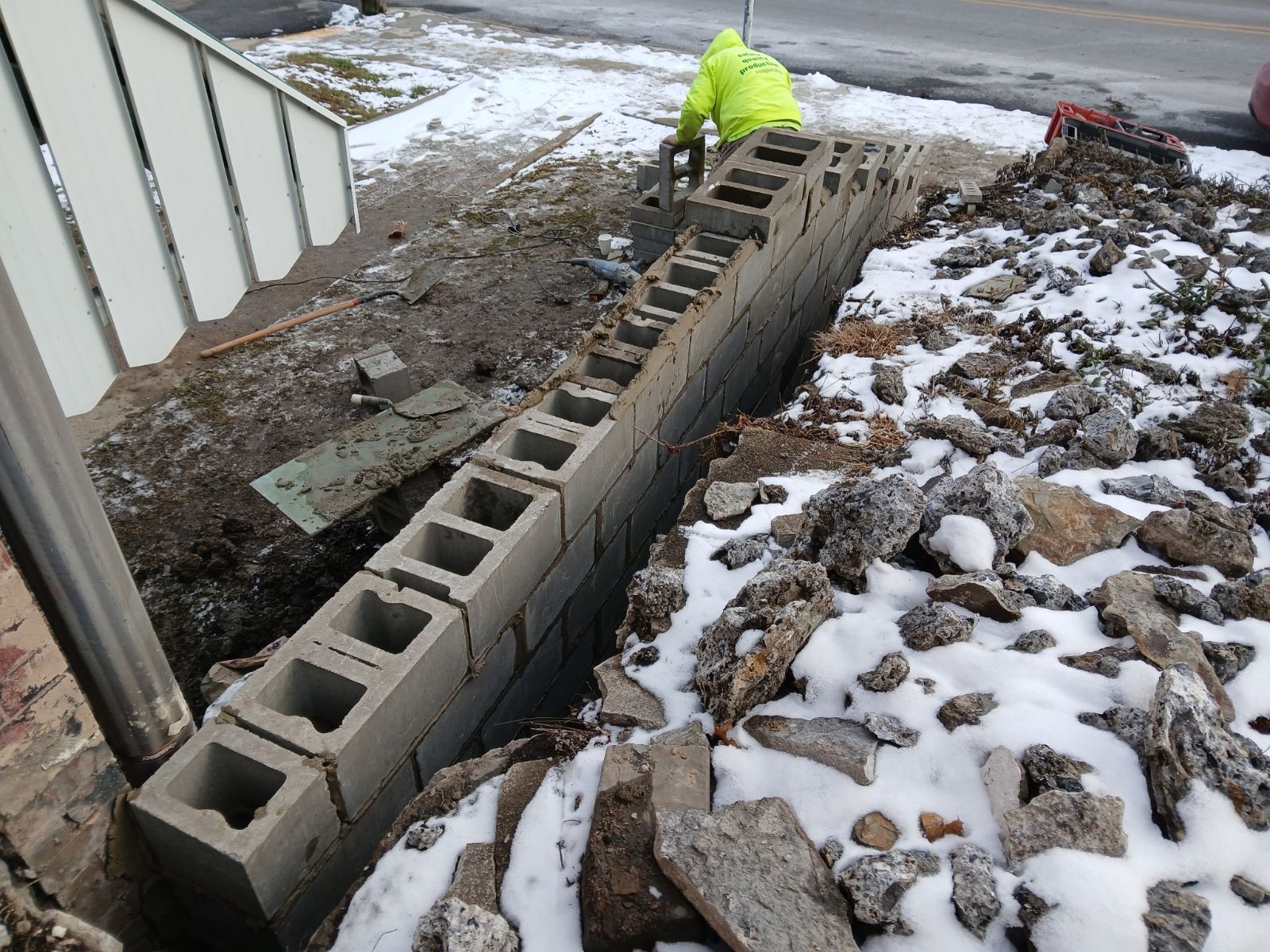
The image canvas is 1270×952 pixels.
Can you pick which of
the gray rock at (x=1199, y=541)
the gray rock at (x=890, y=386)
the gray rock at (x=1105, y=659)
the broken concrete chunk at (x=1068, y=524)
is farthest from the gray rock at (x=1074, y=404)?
the gray rock at (x=1105, y=659)

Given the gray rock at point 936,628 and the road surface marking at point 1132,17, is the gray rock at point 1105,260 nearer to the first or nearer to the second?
the gray rock at point 936,628

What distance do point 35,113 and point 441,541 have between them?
87.6 inches

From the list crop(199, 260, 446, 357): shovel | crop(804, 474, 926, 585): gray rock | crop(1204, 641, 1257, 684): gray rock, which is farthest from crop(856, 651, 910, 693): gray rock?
crop(199, 260, 446, 357): shovel

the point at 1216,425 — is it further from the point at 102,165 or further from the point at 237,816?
the point at 102,165

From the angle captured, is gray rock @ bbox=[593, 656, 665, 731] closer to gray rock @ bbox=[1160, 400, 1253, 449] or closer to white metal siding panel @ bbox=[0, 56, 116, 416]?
white metal siding panel @ bbox=[0, 56, 116, 416]

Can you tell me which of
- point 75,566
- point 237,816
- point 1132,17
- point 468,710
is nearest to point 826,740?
point 468,710

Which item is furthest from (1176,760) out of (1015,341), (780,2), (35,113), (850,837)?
(780,2)

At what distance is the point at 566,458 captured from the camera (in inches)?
165

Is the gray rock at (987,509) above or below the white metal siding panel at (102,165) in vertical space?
below

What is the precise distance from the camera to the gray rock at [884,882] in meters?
2.37

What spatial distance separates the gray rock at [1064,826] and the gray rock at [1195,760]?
0.13 m

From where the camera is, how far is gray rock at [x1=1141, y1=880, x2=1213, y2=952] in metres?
2.16

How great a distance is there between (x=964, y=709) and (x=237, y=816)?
245 cm

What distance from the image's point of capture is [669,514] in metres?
5.48
